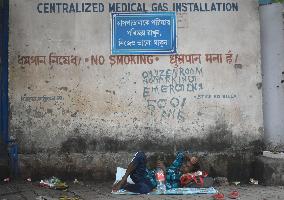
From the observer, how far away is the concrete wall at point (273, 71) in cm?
708

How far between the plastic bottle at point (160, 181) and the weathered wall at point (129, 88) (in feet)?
2.18

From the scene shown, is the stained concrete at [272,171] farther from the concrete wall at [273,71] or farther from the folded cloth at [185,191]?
the folded cloth at [185,191]

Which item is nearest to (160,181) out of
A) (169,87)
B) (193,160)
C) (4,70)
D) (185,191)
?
(185,191)

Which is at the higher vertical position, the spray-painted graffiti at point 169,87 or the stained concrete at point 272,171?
the spray-painted graffiti at point 169,87

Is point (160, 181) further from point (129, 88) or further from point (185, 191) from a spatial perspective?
point (129, 88)

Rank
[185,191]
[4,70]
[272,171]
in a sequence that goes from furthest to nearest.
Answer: [4,70], [272,171], [185,191]

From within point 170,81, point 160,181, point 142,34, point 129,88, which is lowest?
point 160,181

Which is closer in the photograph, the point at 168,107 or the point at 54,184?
the point at 54,184

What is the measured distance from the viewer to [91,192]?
6234 mm

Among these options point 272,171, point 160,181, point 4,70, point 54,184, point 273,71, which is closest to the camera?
point 160,181

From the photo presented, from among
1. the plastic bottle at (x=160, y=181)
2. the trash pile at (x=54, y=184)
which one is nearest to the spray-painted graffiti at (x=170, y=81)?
the plastic bottle at (x=160, y=181)

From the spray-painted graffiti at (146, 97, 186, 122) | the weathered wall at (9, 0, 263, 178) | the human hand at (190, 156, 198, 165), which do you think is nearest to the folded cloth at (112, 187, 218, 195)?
the human hand at (190, 156, 198, 165)

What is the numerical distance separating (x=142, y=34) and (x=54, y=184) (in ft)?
9.30

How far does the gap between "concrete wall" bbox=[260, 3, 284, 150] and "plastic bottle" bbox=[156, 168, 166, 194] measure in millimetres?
2056
